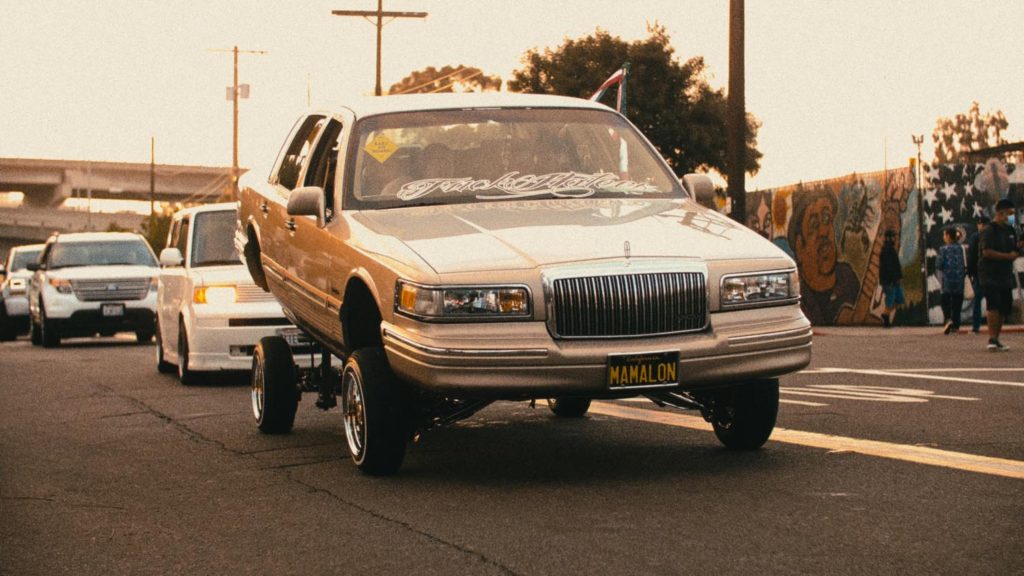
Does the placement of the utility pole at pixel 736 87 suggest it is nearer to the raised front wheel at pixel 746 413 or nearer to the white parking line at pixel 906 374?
→ the white parking line at pixel 906 374

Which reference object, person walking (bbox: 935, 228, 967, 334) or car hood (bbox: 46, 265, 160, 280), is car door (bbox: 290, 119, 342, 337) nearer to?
car hood (bbox: 46, 265, 160, 280)

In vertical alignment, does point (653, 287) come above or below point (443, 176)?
below

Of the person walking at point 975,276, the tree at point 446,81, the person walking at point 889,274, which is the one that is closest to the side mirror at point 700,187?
the person walking at point 975,276

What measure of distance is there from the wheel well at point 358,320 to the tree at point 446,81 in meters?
55.2

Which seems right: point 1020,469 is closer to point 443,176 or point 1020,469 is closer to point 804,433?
point 804,433

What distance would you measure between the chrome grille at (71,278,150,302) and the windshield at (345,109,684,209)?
50.6 feet

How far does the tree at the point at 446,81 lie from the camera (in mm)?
74000

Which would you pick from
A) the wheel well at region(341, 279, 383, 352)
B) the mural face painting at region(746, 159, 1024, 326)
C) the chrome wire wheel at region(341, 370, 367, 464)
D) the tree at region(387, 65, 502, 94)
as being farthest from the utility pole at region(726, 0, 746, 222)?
the tree at region(387, 65, 502, 94)

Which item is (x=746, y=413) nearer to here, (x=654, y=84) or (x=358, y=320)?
(x=358, y=320)

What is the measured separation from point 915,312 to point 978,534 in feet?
71.5

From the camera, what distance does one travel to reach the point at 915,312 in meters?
27.1

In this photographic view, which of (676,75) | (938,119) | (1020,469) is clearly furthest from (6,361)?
(938,119)

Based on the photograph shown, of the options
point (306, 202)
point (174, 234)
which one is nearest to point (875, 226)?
point (174, 234)

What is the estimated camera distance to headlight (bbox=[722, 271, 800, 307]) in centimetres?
753
